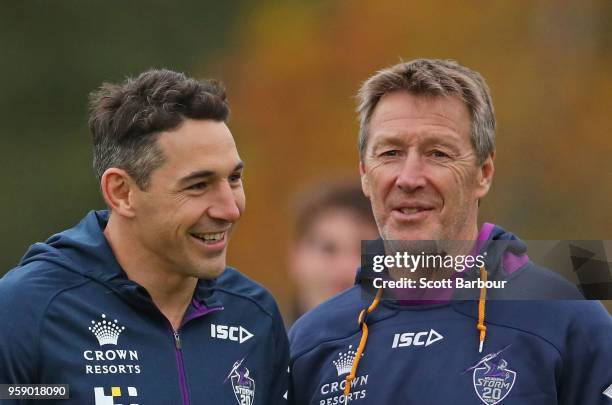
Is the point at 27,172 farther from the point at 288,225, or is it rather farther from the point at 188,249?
the point at 188,249

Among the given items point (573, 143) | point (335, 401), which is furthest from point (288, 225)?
point (335, 401)

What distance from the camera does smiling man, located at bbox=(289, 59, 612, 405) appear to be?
5.09 metres

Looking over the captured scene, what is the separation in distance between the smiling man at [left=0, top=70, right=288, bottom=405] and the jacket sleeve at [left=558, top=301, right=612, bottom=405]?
3.91 feet

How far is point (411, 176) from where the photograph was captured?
5.34 metres

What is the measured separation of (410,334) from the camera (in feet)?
17.5

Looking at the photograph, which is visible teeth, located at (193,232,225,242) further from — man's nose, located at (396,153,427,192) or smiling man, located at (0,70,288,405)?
man's nose, located at (396,153,427,192)

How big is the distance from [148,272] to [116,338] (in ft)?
1.08

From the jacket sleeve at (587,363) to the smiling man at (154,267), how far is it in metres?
1.19

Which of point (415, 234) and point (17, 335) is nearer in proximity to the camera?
point (17, 335)

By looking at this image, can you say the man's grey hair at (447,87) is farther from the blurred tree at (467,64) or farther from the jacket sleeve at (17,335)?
the blurred tree at (467,64)

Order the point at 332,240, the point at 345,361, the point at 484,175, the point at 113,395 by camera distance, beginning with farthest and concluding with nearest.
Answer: the point at 332,240 < the point at 484,175 < the point at 345,361 < the point at 113,395

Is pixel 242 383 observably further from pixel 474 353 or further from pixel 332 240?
pixel 332 240

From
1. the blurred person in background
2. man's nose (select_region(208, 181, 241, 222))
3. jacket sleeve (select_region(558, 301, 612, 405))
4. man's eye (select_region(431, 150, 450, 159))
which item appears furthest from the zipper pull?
the blurred person in background

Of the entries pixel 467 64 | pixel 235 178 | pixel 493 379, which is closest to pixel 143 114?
pixel 235 178
